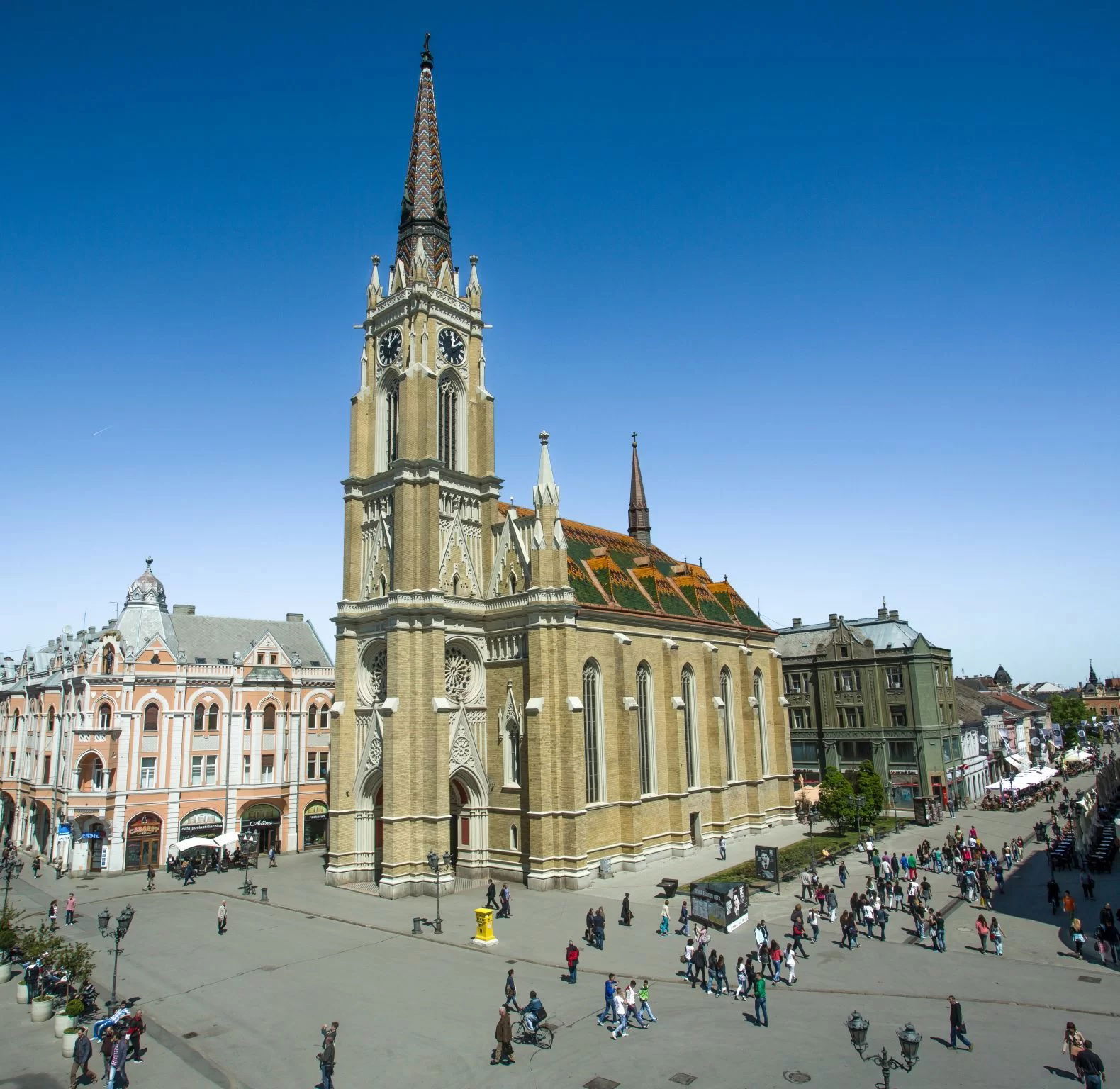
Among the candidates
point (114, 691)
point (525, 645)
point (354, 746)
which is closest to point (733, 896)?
point (525, 645)

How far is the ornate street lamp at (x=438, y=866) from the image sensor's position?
104 ft

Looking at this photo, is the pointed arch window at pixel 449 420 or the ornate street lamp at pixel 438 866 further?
the pointed arch window at pixel 449 420

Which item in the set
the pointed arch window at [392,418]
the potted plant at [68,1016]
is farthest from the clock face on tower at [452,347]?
the potted plant at [68,1016]

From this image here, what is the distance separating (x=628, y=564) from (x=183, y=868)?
31940 millimetres

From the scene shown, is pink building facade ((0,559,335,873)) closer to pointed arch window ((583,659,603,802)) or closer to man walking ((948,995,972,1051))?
pointed arch window ((583,659,603,802))

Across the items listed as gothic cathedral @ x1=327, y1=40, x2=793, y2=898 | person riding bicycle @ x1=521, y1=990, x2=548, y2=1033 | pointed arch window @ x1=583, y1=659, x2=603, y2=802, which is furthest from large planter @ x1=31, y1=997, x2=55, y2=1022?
pointed arch window @ x1=583, y1=659, x2=603, y2=802

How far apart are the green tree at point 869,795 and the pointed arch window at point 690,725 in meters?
10.2

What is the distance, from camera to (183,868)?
44.8 m

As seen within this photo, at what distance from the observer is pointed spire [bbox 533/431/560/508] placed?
43.8 metres

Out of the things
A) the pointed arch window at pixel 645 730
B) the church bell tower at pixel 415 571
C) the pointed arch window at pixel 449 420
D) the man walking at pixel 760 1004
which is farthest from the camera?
the pointed arch window at pixel 645 730

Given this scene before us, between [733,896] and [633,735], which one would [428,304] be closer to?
[633,735]

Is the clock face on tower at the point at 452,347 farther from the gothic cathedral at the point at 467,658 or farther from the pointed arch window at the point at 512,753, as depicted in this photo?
the pointed arch window at the point at 512,753

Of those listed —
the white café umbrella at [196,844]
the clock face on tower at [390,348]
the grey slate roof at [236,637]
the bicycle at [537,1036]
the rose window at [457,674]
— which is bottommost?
the bicycle at [537,1036]

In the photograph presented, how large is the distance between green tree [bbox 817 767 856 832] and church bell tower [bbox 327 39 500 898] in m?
23.0
